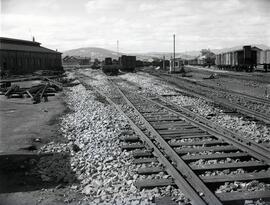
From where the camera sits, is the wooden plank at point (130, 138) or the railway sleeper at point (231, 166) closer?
the railway sleeper at point (231, 166)

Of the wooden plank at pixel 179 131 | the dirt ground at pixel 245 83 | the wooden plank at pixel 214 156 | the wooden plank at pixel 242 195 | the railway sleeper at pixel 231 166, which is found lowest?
the wooden plank at pixel 242 195

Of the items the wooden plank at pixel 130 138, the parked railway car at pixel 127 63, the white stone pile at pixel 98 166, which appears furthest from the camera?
the parked railway car at pixel 127 63

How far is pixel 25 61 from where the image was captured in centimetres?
4928

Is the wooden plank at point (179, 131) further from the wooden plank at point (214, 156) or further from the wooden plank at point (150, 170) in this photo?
the wooden plank at point (150, 170)

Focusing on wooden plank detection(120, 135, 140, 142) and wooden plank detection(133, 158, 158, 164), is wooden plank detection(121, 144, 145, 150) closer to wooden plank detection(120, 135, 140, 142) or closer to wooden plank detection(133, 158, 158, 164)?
wooden plank detection(120, 135, 140, 142)

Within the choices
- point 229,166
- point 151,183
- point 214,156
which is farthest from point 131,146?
point 229,166

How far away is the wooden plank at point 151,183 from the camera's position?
4.70m

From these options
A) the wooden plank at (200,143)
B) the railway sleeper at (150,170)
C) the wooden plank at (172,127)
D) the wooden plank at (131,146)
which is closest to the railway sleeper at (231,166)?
the railway sleeper at (150,170)

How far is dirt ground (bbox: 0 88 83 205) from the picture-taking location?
4604 mm

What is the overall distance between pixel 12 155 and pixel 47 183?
6.38 feet

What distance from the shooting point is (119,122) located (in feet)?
31.3

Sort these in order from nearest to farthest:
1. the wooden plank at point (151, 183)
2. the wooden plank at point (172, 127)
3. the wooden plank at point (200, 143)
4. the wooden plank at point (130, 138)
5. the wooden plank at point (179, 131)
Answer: the wooden plank at point (151, 183) → the wooden plank at point (200, 143) → the wooden plank at point (130, 138) → the wooden plank at point (179, 131) → the wooden plank at point (172, 127)

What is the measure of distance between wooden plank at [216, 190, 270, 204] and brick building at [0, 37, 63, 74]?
38181 millimetres

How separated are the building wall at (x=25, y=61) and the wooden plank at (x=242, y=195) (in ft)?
138
